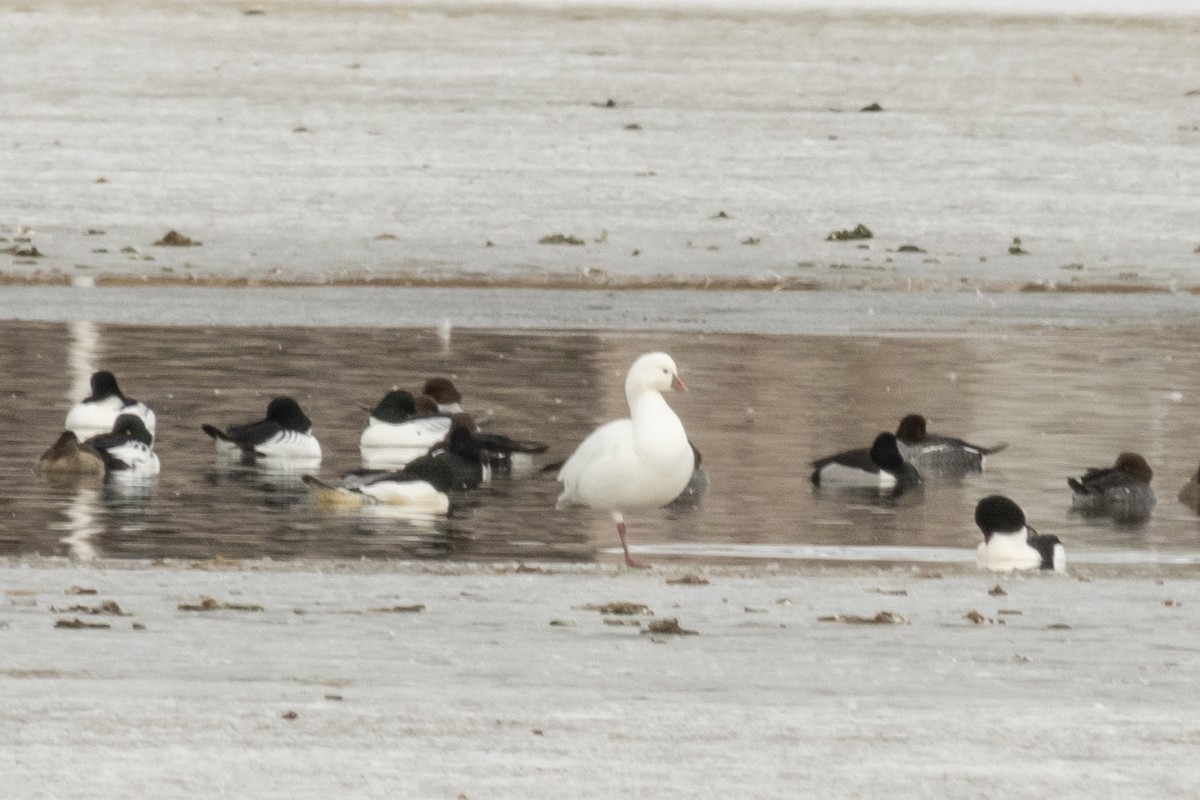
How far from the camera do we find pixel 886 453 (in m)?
12.6

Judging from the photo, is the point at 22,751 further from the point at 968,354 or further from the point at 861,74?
A: the point at 861,74

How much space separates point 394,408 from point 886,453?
2.58 m

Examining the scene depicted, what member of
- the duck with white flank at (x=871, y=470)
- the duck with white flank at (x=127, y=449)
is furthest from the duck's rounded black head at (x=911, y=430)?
the duck with white flank at (x=127, y=449)

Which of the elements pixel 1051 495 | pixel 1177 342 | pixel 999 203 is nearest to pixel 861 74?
pixel 999 203

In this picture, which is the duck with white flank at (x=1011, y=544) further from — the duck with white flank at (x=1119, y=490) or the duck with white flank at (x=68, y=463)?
the duck with white flank at (x=68, y=463)

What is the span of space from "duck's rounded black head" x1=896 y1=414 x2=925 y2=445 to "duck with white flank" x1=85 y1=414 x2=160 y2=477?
357cm

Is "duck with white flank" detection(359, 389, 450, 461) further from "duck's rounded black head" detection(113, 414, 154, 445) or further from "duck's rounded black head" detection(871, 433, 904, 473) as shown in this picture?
"duck's rounded black head" detection(871, 433, 904, 473)

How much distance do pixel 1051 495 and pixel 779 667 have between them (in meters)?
5.12

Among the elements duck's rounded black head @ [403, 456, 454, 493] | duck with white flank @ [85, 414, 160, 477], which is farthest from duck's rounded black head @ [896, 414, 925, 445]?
duck with white flank @ [85, 414, 160, 477]

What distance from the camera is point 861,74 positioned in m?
33.8

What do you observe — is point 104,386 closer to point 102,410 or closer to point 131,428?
point 102,410

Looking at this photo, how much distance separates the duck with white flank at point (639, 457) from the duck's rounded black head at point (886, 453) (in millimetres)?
1801

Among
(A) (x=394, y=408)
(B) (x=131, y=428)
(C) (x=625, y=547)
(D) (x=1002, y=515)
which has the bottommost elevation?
(C) (x=625, y=547)

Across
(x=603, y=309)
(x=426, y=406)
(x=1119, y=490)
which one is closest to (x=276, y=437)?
(x=426, y=406)
